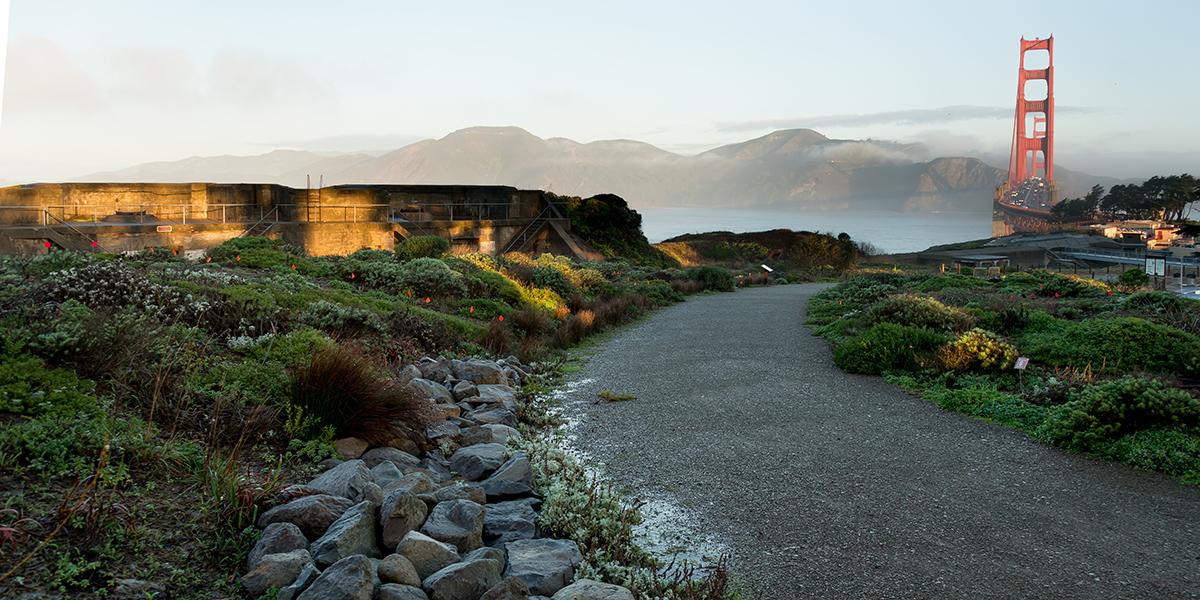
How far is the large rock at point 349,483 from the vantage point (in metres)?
5.01

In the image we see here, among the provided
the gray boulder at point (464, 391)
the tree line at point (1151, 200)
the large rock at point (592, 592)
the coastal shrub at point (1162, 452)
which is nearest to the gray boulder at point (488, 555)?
the large rock at point (592, 592)

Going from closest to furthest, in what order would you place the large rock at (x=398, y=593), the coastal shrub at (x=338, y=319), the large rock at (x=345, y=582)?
1. the large rock at (x=345, y=582)
2. the large rock at (x=398, y=593)
3. the coastal shrub at (x=338, y=319)

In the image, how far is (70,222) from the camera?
26.2 m

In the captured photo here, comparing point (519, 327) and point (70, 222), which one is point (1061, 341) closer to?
point (519, 327)

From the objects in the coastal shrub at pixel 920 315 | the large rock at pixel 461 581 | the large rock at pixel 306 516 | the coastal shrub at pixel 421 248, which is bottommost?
the large rock at pixel 461 581

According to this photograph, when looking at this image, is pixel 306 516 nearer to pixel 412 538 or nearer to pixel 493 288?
pixel 412 538

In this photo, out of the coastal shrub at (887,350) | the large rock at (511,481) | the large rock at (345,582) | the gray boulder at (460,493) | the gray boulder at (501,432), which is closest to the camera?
the large rock at (345,582)

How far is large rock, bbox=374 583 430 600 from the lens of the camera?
12.9 ft

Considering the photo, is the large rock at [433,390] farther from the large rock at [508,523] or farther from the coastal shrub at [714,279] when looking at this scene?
the coastal shrub at [714,279]

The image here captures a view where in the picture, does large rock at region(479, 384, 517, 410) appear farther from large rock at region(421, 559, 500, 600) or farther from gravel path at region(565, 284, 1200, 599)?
large rock at region(421, 559, 500, 600)

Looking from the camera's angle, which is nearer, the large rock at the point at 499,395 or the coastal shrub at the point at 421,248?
the large rock at the point at 499,395

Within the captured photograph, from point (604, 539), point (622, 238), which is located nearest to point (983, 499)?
point (604, 539)

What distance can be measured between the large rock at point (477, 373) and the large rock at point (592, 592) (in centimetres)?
551

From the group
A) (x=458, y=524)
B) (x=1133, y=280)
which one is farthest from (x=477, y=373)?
(x=1133, y=280)
